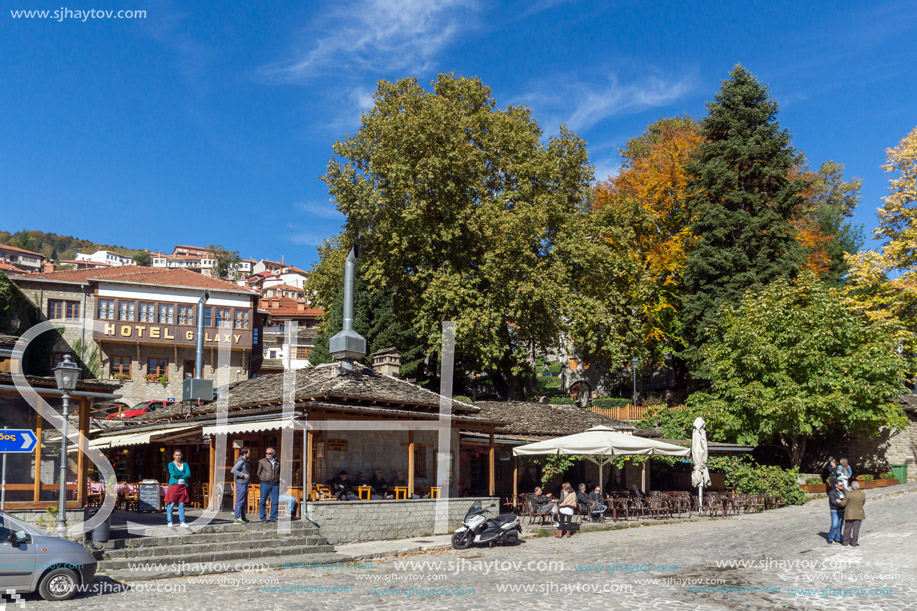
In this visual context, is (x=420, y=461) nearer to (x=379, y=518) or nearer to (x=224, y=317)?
(x=379, y=518)

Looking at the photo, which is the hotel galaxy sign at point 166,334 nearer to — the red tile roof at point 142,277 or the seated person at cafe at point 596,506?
the red tile roof at point 142,277

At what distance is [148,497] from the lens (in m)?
17.8

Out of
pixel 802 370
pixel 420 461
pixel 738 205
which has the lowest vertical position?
pixel 420 461

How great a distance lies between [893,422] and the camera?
26453 mm

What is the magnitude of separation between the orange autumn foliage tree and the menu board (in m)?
24.2

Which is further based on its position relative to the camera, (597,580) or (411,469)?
(411,469)

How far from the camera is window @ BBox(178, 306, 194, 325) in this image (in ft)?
157

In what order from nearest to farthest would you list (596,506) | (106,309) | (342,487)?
(342,487), (596,506), (106,309)

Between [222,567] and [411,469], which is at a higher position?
[411,469]

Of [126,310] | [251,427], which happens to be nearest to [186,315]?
[126,310]

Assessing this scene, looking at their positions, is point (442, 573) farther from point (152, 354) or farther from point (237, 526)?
point (152, 354)

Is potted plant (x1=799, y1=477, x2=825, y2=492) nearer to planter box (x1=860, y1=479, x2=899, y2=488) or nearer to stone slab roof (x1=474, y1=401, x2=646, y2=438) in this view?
planter box (x1=860, y1=479, x2=899, y2=488)

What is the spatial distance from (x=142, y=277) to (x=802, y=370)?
38.5 metres

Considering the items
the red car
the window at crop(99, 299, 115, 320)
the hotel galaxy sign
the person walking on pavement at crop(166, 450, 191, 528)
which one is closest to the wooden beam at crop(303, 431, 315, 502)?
the person walking on pavement at crop(166, 450, 191, 528)
